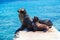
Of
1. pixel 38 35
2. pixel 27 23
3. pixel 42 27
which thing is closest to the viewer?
pixel 38 35

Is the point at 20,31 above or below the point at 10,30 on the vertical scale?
above

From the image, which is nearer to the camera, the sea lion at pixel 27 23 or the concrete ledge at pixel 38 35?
the concrete ledge at pixel 38 35

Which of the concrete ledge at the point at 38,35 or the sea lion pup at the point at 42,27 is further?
the sea lion pup at the point at 42,27

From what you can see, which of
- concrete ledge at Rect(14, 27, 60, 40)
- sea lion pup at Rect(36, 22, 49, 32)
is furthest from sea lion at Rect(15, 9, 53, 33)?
concrete ledge at Rect(14, 27, 60, 40)

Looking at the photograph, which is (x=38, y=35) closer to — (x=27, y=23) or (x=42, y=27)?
(x=42, y=27)

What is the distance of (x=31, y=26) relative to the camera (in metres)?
5.63

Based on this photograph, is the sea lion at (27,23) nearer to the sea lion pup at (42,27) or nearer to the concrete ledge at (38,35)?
the sea lion pup at (42,27)

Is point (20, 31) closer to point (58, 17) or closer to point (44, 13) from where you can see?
point (58, 17)

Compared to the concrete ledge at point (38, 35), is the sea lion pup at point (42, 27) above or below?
above

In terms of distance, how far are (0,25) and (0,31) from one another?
96cm

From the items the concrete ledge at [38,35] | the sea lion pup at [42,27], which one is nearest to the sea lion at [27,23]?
the sea lion pup at [42,27]

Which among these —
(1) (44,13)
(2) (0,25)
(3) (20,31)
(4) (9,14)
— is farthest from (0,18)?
(3) (20,31)

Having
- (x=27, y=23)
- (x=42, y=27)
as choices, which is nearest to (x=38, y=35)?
→ (x=42, y=27)

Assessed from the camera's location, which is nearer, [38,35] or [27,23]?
[38,35]
